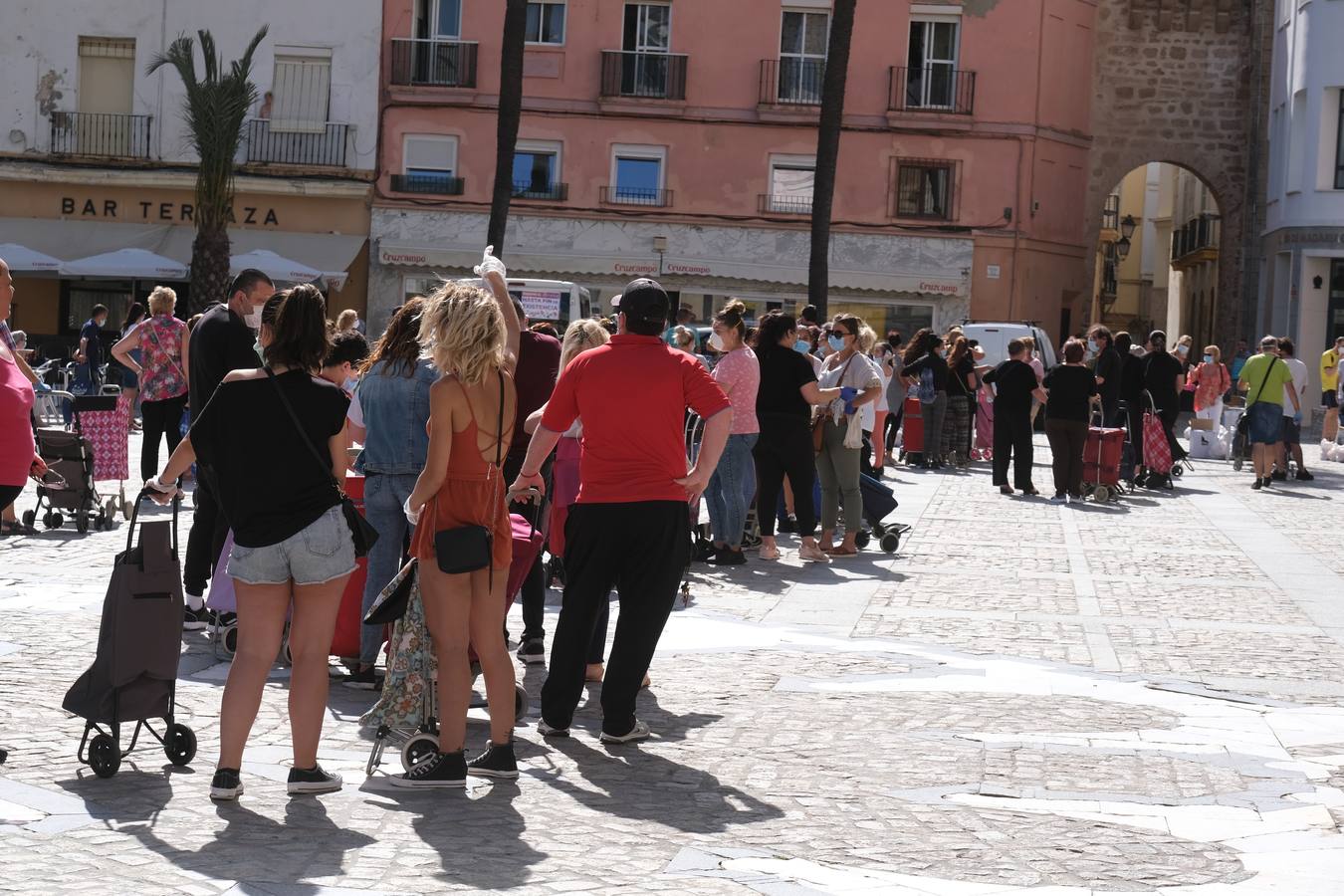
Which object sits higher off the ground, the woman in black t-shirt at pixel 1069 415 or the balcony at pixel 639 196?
the balcony at pixel 639 196

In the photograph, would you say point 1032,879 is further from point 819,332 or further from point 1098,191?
point 1098,191

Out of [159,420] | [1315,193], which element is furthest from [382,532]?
[1315,193]

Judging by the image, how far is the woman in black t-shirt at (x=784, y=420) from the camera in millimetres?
14109

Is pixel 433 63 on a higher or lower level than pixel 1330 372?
higher

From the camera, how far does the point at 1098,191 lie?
1785 inches

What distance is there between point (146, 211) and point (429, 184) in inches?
231

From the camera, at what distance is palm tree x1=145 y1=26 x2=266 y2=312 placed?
3766cm

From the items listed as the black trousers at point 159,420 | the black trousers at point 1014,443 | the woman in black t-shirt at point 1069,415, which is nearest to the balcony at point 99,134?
the black trousers at point 1014,443

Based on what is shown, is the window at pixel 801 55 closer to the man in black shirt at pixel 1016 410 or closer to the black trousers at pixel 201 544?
the man in black shirt at pixel 1016 410

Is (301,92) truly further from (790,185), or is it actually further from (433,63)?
(790,185)

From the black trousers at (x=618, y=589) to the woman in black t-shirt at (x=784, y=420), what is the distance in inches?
240

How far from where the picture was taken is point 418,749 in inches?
279

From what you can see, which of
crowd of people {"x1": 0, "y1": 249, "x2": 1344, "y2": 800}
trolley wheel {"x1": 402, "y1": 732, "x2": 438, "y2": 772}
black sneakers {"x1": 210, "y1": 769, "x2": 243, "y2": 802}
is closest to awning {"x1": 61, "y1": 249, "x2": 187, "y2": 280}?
crowd of people {"x1": 0, "y1": 249, "x2": 1344, "y2": 800}

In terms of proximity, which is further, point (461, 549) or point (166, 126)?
point (166, 126)
